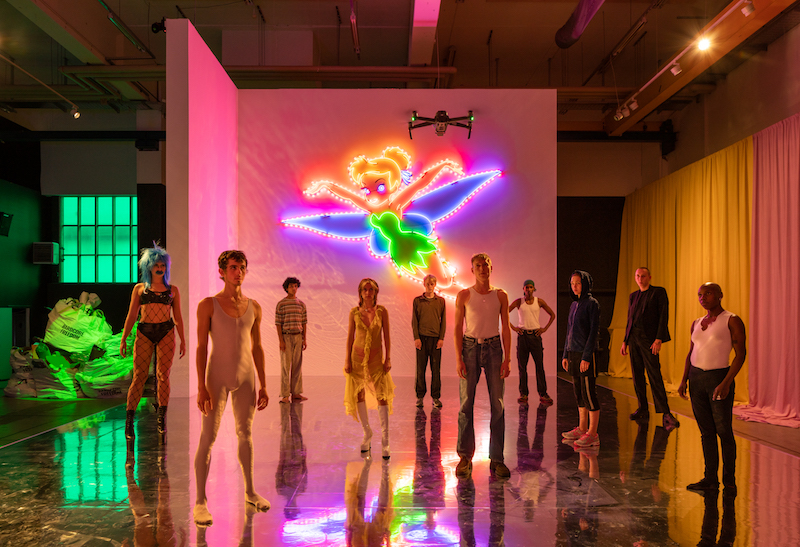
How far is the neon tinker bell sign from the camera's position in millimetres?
8578

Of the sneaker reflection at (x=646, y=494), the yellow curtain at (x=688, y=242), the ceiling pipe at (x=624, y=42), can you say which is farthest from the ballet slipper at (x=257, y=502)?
the ceiling pipe at (x=624, y=42)

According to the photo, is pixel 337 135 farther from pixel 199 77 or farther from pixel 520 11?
pixel 520 11

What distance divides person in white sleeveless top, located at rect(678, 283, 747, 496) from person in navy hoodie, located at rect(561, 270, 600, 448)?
846 millimetres

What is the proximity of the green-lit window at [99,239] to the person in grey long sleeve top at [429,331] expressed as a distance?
8.47 m

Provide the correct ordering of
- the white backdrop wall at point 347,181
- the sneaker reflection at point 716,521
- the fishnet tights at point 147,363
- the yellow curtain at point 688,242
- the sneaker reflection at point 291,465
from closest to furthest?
the sneaker reflection at point 716,521, the sneaker reflection at point 291,465, the fishnet tights at point 147,363, the yellow curtain at point 688,242, the white backdrop wall at point 347,181

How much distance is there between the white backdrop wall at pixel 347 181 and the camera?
28.0ft

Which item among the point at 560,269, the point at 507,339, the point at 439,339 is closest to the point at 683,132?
the point at 560,269

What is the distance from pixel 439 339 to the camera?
20.1 feet

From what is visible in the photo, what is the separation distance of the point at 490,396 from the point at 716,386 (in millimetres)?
1382

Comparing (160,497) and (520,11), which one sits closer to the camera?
(160,497)

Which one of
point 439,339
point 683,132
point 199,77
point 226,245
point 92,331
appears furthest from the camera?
point 683,132

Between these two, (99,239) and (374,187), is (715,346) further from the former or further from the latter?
(99,239)

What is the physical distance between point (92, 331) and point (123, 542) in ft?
19.0

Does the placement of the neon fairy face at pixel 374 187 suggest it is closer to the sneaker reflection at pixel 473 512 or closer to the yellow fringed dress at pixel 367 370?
the yellow fringed dress at pixel 367 370
